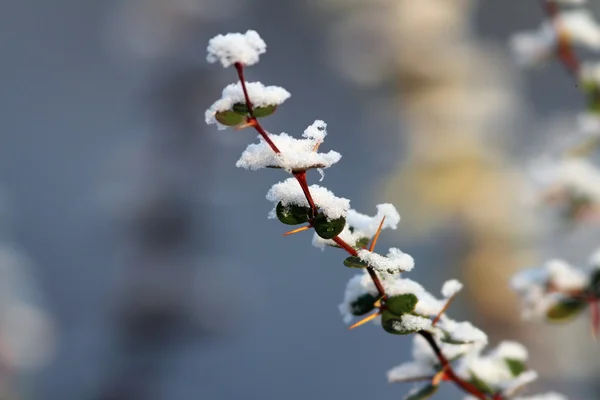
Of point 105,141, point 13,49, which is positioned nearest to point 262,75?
point 105,141

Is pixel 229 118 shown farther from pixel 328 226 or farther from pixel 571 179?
pixel 571 179

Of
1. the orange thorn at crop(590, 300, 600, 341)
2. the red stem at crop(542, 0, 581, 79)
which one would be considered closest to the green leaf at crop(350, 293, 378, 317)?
the orange thorn at crop(590, 300, 600, 341)

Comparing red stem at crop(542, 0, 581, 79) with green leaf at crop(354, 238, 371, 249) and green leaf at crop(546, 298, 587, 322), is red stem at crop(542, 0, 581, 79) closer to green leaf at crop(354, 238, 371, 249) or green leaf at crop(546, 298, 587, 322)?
Result: green leaf at crop(546, 298, 587, 322)

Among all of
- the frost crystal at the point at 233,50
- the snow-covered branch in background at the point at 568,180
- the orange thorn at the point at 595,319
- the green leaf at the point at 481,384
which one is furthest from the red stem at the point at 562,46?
the frost crystal at the point at 233,50

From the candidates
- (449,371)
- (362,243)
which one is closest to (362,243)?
(362,243)

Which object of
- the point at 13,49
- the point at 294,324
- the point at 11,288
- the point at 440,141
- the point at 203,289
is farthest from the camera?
the point at 13,49

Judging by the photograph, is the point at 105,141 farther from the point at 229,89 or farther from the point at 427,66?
the point at 229,89
